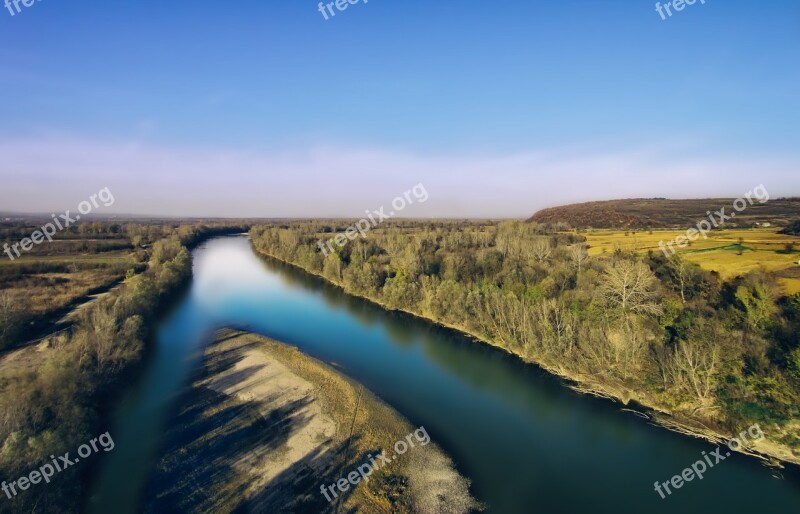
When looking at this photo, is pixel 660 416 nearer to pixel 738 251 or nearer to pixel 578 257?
pixel 738 251

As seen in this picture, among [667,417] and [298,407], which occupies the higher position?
[298,407]

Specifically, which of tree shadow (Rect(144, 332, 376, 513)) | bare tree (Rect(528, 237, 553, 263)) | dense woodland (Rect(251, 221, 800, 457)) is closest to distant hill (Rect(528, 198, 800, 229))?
dense woodland (Rect(251, 221, 800, 457))

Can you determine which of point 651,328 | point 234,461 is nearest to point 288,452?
point 234,461

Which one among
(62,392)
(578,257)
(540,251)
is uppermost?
(578,257)

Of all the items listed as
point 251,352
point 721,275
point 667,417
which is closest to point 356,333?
point 251,352

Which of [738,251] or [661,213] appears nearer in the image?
[738,251]

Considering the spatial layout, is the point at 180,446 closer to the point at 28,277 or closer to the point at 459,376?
the point at 459,376
